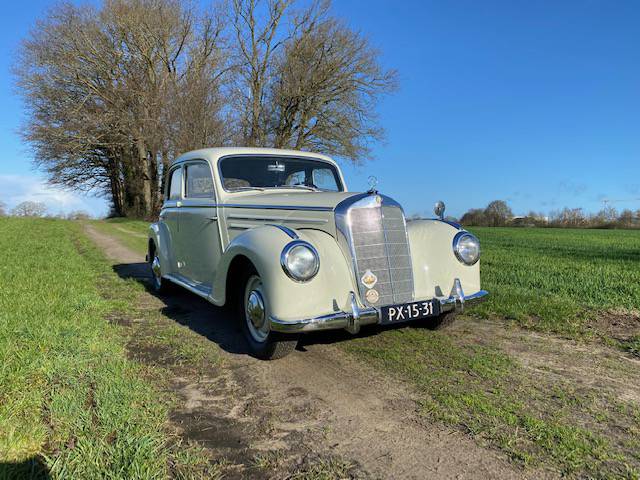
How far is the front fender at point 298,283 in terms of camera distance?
3277mm

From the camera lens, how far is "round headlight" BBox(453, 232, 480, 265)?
402 cm

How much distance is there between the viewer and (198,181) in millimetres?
5309

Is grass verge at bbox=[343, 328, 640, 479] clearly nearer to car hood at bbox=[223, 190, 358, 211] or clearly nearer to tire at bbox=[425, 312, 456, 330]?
tire at bbox=[425, 312, 456, 330]

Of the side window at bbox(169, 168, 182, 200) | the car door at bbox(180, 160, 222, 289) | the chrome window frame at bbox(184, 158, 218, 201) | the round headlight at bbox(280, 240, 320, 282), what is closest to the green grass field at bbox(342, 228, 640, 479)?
the round headlight at bbox(280, 240, 320, 282)

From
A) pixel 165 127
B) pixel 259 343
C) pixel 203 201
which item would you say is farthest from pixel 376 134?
pixel 259 343

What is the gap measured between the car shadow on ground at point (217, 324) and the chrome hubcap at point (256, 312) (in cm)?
23

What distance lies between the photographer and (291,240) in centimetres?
343

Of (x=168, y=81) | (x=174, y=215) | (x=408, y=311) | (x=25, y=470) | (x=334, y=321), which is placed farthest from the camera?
(x=168, y=81)

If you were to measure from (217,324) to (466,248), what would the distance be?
271cm

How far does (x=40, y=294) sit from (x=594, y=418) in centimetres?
578

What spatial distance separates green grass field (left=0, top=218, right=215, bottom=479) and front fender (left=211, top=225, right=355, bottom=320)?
1.04 m

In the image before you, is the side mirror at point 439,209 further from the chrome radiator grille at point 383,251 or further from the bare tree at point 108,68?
the bare tree at point 108,68

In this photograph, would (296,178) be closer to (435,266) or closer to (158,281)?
(435,266)

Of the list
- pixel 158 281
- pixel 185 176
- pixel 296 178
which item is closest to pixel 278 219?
pixel 296 178
